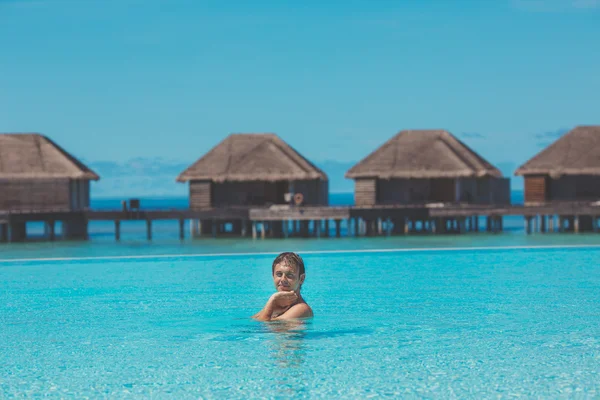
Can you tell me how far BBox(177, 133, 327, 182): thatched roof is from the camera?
1660 inches

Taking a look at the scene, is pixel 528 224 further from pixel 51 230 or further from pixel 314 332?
pixel 314 332

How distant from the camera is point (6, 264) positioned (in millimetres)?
28531

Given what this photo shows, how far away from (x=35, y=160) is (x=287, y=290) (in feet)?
101

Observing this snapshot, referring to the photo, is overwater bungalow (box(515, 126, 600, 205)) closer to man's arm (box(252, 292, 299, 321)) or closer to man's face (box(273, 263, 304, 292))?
man's arm (box(252, 292, 299, 321))

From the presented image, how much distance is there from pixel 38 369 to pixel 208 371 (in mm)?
1997

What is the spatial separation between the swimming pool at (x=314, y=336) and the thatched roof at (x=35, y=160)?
1708cm

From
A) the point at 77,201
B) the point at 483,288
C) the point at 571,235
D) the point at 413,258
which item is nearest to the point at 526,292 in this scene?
the point at 483,288

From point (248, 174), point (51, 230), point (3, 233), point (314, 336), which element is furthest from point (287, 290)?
point (3, 233)

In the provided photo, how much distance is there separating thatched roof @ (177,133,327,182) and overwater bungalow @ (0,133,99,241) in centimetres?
476

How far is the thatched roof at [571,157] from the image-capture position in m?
42.0

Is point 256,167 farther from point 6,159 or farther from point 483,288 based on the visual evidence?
point 483,288

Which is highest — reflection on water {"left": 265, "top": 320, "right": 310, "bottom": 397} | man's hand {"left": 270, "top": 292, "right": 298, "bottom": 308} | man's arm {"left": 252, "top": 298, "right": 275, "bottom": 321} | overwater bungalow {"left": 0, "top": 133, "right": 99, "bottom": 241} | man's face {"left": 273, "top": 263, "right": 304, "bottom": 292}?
overwater bungalow {"left": 0, "top": 133, "right": 99, "bottom": 241}

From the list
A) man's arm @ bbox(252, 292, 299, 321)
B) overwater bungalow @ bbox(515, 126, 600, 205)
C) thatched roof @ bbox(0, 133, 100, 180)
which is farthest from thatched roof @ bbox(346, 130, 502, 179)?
man's arm @ bbox(252, 292, 299, 321)

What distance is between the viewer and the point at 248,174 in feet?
139
